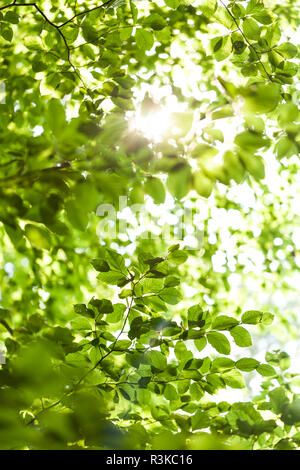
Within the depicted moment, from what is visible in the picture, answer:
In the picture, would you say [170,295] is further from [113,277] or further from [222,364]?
[222,364]

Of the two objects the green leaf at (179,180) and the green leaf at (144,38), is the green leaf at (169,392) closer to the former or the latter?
the green leaf at (179,180)

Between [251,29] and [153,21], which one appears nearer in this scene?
[251,29]

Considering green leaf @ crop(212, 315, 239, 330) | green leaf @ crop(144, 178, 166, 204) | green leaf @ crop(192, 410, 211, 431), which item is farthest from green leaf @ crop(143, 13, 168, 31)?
green leaf @ crop(192, 410, 211, 431)

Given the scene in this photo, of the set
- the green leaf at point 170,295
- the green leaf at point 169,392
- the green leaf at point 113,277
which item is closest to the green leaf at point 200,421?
the green leaf at point 169,392

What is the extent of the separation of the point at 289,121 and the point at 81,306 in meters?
0.99

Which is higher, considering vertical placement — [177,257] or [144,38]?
[144,38]

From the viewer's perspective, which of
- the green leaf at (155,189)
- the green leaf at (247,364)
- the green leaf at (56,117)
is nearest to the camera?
the green leaf at (56,117)

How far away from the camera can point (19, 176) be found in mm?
793

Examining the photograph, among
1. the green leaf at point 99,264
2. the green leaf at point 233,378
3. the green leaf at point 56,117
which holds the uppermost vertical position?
the green leaf at point 56,117

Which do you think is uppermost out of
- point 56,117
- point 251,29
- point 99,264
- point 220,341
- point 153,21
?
point 153,21

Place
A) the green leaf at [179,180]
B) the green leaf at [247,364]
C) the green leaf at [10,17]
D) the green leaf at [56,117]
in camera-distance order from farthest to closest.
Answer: the green leaf at [10,17] → the green leaf at [247,364] → the green leaf at [179,180] → the green leaf at [56,117]

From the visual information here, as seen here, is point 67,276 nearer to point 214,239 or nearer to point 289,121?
point 214,239

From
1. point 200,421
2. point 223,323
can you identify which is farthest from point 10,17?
point 200,421

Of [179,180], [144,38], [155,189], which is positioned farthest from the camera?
[144,38]
